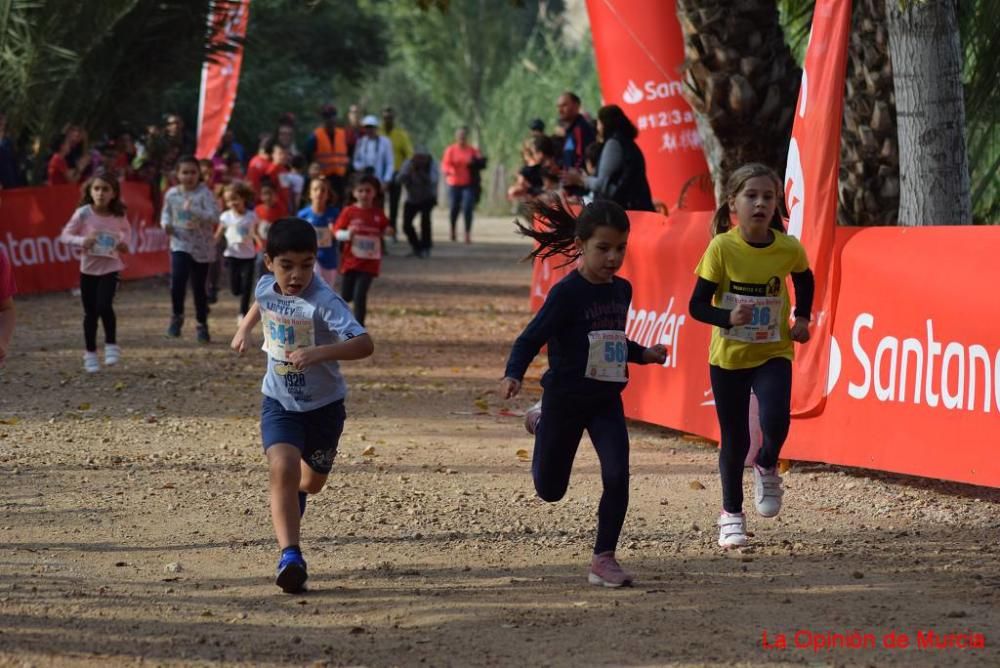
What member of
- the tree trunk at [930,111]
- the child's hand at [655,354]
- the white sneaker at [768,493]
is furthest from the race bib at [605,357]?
the tree trunk at [930,111]

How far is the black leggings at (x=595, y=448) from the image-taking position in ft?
21.9

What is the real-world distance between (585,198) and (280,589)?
8209 mm

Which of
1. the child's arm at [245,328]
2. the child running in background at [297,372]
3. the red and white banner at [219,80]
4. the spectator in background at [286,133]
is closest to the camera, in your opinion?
the child running in background at [297,372]

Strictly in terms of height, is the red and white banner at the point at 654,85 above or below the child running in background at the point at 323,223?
above

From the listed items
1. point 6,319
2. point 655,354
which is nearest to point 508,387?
point 655,354

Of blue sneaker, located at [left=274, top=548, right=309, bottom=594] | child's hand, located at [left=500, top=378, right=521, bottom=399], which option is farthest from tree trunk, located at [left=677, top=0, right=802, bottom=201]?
blue sneaker, located at [left=274, top=548, right=309, bottom=594]

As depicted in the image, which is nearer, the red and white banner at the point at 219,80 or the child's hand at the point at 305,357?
the child's hand at the point at 305,357

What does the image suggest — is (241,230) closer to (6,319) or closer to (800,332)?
(6,319)

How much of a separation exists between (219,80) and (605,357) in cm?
1823

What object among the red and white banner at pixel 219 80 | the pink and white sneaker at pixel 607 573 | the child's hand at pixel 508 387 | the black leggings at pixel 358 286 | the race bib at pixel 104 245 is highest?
the red and white banner at pixel 219 80

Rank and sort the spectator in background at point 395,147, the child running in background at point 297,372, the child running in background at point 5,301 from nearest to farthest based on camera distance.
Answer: the child running in background at point 297,372, the child running in background at point 5,301, the spectator in background at point 395,147

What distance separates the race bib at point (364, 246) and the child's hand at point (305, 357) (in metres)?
8.88

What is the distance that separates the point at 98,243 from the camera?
43.3 ft

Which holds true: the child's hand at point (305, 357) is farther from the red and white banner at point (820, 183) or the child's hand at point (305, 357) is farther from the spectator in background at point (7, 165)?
the spectator in background at point (7, 165)
